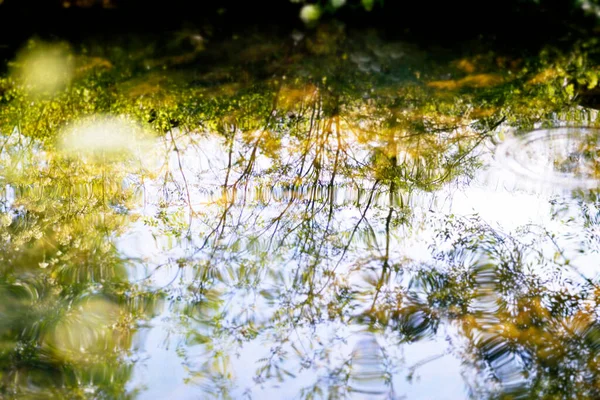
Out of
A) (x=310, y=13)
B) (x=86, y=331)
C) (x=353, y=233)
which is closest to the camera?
(x=86, y=331)

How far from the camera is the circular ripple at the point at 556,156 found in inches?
108

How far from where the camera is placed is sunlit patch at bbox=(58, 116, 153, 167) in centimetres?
291

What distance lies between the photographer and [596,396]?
1687 mm

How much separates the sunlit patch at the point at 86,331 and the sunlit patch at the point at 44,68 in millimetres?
1795

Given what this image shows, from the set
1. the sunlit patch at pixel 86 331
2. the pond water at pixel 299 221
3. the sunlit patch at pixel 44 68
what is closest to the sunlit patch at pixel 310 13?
the pond water at pixel 299 221

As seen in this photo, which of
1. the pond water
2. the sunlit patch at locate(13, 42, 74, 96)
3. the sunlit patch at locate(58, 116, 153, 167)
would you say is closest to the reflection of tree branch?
the pond water

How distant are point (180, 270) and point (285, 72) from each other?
5.80 ft

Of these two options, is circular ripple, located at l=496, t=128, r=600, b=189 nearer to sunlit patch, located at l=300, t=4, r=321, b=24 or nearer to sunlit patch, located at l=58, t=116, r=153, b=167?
sunlit patch, located at l=58, t=116, r=153, b=167

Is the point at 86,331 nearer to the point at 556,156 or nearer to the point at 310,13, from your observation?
the point at 556,156

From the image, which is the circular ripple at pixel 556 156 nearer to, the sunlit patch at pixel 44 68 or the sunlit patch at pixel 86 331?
the sunlit patch at pixel 86 331

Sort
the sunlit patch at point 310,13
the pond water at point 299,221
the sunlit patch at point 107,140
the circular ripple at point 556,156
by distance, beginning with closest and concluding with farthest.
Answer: the pond water at point 299,221
the circular ripple at point 556,156
the sunlit patch at point 107,140
the sunlit patch at point 310,13

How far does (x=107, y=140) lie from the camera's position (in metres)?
2.99

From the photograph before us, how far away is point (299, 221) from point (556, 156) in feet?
4.63

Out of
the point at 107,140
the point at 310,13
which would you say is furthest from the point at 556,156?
the point at 107,140
